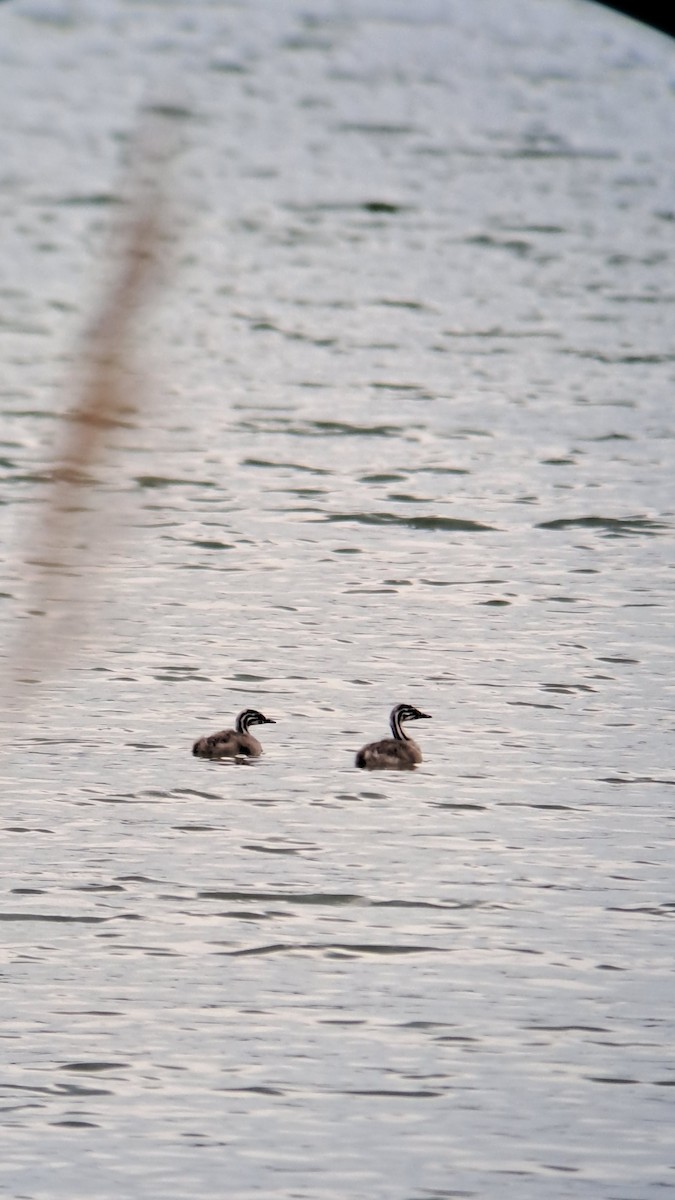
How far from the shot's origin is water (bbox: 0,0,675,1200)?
7027 mm

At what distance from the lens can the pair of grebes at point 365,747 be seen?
35.9 feet

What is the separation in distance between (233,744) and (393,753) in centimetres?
75

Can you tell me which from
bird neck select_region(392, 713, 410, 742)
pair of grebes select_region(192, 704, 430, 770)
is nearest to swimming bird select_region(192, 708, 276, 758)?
pair of grebes select_region(192, 704, 430, 770)

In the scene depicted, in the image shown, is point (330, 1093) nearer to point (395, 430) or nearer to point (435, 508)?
point (435, 508)

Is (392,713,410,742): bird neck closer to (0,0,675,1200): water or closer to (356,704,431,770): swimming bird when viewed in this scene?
(356,704,431,770): swimming bird

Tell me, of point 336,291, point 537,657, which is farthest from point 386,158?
point 537,657

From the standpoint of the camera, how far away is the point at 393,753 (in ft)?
35.8

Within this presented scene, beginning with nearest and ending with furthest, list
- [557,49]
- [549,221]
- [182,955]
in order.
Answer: [182,955] < [549,221] < [557,49]

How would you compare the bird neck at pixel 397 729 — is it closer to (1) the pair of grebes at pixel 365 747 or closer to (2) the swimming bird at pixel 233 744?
(1) the pair of grebes at pixel 365 747

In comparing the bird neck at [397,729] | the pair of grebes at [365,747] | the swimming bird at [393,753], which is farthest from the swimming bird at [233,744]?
the bird neck at [397,729]

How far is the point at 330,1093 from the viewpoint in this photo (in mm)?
7453

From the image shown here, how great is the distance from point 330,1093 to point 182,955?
140 centimetres

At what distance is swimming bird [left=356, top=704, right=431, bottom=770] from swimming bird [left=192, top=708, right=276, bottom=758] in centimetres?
52

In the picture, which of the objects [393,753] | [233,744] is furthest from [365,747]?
[233,744]
